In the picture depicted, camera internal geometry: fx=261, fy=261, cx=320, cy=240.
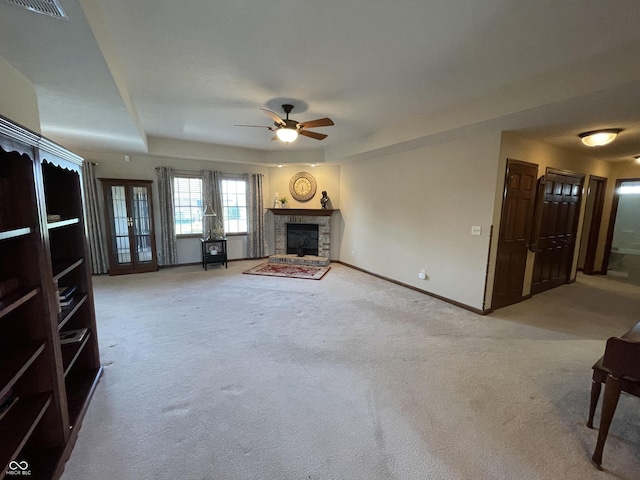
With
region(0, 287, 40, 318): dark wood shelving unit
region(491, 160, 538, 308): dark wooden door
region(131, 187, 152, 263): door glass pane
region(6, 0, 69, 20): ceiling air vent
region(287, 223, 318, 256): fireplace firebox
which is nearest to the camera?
region(0, 287, 40, 318): dark wood shelving unit

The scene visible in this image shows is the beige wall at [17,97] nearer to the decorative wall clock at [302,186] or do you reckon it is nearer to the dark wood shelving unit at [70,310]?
the dark wood shelving unit at [70,310]

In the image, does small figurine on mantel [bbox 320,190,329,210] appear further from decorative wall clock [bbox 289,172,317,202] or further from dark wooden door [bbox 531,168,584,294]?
dark wooden door [bbox 531,168,584,294]

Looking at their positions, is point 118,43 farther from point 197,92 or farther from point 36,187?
point 36,187

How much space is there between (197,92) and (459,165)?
3.67 m

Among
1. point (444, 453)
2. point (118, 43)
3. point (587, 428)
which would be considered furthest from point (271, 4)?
point (587, 428)

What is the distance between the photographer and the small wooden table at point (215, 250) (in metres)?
6.09

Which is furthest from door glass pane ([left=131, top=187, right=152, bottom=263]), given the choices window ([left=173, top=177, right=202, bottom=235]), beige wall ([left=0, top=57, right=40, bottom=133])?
beige wall ([left=0, top=57, right=40, bottom=133])

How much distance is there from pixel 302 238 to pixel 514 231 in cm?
463

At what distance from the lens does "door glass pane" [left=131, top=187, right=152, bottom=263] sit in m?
5.46

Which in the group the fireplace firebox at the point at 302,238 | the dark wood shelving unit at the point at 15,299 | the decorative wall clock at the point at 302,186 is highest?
the decorative wall clock at the point at 302,186

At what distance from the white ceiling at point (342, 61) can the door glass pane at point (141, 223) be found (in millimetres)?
1830

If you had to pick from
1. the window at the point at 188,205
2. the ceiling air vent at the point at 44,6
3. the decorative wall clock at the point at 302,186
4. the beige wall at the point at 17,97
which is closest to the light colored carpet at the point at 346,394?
the beige wall at the point at 17,97

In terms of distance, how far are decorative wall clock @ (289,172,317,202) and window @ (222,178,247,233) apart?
4.08 ft

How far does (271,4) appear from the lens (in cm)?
175
